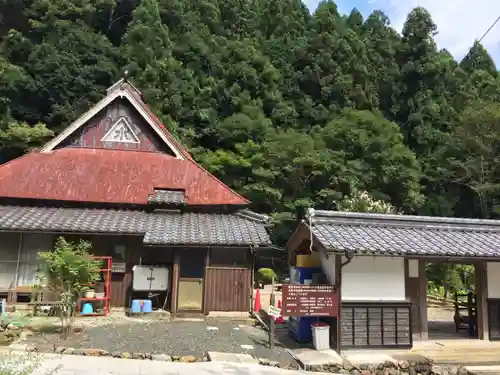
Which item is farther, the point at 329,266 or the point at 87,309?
the point at 87,309

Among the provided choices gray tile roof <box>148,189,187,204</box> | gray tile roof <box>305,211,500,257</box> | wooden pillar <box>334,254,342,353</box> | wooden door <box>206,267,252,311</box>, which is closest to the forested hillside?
gray tile roof <box>148,189,187,204</box>

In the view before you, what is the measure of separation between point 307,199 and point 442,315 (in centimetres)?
1279

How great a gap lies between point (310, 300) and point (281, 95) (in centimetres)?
3146

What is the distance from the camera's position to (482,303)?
11273 mm

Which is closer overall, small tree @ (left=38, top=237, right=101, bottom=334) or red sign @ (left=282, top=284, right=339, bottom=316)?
red sign @ (left=282, top=284, right=339, bottom=316)

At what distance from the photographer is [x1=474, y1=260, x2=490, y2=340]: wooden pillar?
11273mm

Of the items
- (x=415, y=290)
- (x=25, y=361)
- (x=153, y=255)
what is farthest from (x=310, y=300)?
(x=153, y=255)

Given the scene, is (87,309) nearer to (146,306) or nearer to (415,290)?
(146,306)

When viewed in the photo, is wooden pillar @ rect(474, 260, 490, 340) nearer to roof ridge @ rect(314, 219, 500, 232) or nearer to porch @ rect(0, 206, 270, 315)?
roof ridge @ rect(314, 219, 500, 232)

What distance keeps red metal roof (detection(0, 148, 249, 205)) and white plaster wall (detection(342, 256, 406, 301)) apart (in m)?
7.42

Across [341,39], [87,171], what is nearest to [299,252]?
[87,171]

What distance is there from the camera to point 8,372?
4.71 m

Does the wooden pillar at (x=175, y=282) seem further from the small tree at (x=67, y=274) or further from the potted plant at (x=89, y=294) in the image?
the small tree at (x=67, y=274)

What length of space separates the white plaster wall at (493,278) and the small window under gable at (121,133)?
14320 mm
